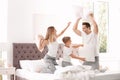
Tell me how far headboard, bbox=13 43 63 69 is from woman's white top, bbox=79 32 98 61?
119 centimetres

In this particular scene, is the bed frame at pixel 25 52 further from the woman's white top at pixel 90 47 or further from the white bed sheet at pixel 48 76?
the woman's white top at pixel 90 47

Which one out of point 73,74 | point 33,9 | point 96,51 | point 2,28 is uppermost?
point 33,9

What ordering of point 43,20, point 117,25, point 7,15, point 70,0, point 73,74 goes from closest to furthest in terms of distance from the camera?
point 73,74, point 7,15, point 43,20, point 70,0, point 117,25

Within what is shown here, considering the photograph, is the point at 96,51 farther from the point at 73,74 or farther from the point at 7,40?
the point at 7,40

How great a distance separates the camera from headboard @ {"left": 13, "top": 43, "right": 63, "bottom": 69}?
6804mm

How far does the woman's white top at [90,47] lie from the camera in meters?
5.57

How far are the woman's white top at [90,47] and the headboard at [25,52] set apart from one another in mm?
1189

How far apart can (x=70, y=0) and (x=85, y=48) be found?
2646 millimetres

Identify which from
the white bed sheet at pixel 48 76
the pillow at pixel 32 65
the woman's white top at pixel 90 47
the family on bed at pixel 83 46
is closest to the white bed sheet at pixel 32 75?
the white bed sheet at pixel 48 76

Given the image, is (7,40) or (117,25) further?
(117,25)

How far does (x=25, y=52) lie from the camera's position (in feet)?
22.8

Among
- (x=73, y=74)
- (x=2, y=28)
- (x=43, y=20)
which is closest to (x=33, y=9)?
(x=43, y=20)

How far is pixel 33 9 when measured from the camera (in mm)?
7234

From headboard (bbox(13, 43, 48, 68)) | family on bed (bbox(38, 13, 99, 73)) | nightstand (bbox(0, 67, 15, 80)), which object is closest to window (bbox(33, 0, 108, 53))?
headboard (bbox(13, 43, 48, 68))
